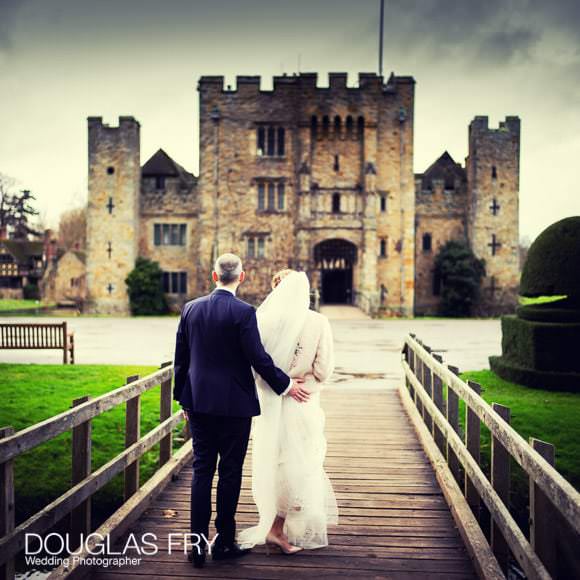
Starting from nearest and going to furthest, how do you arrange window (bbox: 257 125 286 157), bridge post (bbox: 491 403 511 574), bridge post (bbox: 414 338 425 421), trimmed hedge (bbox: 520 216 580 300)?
bridge post (bbox: 491 403 511 574)
bridge post (bbox: 414 338 425 421)
trimmed hedge (bbox: 520 216 580 300)
window (bbox: 257 125 286 157)

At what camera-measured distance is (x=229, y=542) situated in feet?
13.0

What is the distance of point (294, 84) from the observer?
35844mm

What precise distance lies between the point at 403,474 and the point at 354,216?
1200 inches

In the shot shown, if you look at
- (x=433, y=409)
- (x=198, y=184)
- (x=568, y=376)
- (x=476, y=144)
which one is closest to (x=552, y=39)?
(x=568, y=376)

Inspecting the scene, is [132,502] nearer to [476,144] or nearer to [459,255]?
[459,255]

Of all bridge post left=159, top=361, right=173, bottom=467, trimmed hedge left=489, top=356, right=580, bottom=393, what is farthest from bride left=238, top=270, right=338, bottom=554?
trimmed hedge left=489, top=356, right=580, bottom=393

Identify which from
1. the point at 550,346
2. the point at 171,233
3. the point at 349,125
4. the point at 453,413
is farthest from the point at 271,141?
the point at 453,413

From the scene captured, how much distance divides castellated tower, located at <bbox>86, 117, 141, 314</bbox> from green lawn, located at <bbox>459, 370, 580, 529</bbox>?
29385 mm

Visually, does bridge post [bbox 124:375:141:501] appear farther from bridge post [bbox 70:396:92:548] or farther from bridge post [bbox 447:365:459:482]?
bridge post [bbox 447:365:459:482]

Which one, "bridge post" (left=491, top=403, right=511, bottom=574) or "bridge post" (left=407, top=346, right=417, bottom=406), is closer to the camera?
"bridge post" (left=491, top=403, right=511, bottom=574)

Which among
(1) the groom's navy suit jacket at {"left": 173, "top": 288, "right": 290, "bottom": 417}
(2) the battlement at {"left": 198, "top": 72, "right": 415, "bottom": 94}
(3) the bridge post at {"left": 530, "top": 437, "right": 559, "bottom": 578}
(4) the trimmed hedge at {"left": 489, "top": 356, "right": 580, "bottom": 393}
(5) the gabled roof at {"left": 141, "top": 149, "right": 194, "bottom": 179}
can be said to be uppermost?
(2) the battlement at {"left": 198, "top": 72, "right": 415, "bottom": 94}

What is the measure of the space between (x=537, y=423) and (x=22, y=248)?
63.9 metres

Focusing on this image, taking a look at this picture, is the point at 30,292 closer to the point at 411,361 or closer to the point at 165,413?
the point at 411,361

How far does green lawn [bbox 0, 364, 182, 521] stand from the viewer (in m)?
→ 7.05
